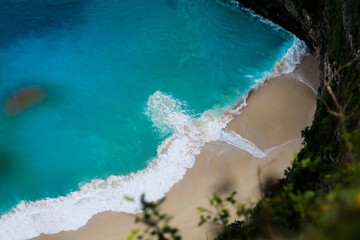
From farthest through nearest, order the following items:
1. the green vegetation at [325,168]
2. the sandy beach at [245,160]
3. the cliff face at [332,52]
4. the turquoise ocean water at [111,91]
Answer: the turquoise ocean water at [111,91]
the sandy beach at [245,160]
the cliff face at [332,52]
the green vegetation at [325,168]

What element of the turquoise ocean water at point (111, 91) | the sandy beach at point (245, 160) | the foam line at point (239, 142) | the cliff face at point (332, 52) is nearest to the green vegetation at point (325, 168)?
the cliff face at point (332, 52)

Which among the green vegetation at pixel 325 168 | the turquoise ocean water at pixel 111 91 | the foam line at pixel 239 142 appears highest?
the turquoise ocean water at pixel 111 91

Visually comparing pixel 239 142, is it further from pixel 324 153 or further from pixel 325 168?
pixel 325 168

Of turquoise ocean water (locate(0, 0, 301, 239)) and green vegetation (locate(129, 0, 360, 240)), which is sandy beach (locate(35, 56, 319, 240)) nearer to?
turquoise ocean water (locate(0, 0, 301, 239))

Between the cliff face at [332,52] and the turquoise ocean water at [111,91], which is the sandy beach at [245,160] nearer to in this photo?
the turquoise ocean water at [111,91]

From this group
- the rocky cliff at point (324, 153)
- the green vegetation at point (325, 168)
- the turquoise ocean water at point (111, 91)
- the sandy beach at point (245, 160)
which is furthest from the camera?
the turquoise ocean water at point (111, 91)

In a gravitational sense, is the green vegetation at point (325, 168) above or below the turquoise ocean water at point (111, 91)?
below

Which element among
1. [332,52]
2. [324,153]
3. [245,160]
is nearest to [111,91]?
[245,160]
